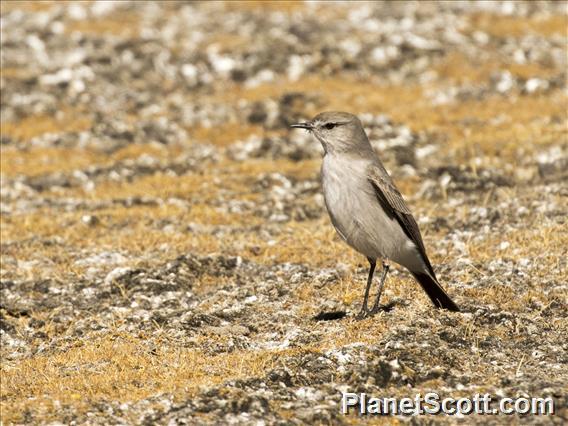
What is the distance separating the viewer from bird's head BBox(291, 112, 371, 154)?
12.1 metres

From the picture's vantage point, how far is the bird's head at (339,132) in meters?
12.1

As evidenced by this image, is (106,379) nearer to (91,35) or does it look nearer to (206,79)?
(206,79)

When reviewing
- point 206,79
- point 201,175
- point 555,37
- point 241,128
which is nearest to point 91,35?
point 206,79

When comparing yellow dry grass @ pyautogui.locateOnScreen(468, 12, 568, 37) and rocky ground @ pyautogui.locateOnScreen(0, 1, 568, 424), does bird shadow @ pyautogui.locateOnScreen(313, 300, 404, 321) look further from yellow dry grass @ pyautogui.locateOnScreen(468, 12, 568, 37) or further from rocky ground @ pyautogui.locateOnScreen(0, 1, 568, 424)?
yellow dry grass @ pyautogui.locateOnScreen(468, 12, 568, 37)

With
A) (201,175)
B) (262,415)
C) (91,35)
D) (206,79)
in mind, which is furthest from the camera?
(91,35)

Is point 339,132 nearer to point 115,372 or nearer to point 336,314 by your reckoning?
point 336,314

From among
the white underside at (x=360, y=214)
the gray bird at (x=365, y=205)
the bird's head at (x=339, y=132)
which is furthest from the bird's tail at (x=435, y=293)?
the bird's head at (x=339, y=132)

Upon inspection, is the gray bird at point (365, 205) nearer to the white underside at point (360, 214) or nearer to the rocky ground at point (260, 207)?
the white underside at point (360, 214)

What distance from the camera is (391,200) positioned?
38.9ft

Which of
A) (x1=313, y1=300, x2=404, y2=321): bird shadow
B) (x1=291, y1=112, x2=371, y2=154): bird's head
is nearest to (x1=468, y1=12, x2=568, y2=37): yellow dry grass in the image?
(x1=291, y1=112, x2=371, y2=154): bird's head

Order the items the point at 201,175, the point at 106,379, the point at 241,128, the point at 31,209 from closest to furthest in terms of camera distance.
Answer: the point at 106,379, the point at 31,209, the point at 201,175, the point at 241,128

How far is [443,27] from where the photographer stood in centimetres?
3250

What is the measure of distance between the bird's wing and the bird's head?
0.39 metres

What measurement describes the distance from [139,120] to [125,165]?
3.37 metres
